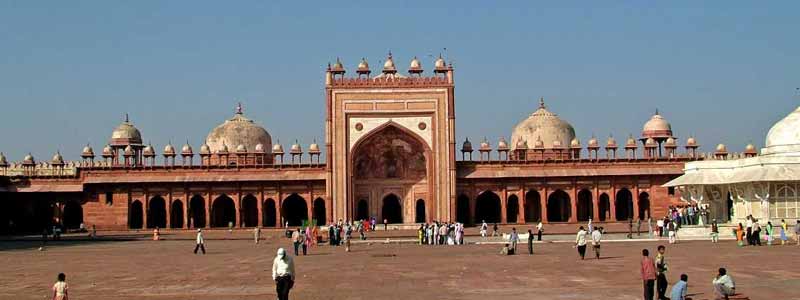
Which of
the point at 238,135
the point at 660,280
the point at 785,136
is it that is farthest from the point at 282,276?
the point at 238,135

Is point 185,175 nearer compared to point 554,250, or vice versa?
point 554,250

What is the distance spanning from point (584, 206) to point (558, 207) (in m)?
1.63

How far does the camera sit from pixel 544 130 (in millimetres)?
57375

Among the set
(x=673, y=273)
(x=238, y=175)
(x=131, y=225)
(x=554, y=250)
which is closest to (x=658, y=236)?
(x=554, y=250)

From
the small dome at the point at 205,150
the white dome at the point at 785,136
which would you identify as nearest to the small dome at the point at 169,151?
the small dome at the point at 205,150

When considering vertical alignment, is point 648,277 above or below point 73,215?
below

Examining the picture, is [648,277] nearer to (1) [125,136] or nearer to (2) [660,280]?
(2) [660,280]

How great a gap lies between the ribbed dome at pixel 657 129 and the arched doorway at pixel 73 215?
30.9 meters

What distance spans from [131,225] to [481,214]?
18340 mm

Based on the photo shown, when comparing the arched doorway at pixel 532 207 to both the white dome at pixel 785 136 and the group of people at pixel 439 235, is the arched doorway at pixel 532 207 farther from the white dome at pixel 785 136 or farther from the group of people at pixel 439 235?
the group of people at pixel 439 235

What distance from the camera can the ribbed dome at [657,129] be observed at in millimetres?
55188

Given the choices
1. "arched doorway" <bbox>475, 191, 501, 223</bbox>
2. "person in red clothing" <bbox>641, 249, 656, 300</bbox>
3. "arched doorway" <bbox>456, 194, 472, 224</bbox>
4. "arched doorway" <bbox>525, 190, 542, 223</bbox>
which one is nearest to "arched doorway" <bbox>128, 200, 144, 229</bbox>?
"arched doorway" <bbox>456, 194, 472, 224</bbox>

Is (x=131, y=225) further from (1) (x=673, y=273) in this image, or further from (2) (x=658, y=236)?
(1) (x=673, y=273)

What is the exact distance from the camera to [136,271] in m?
19.8
